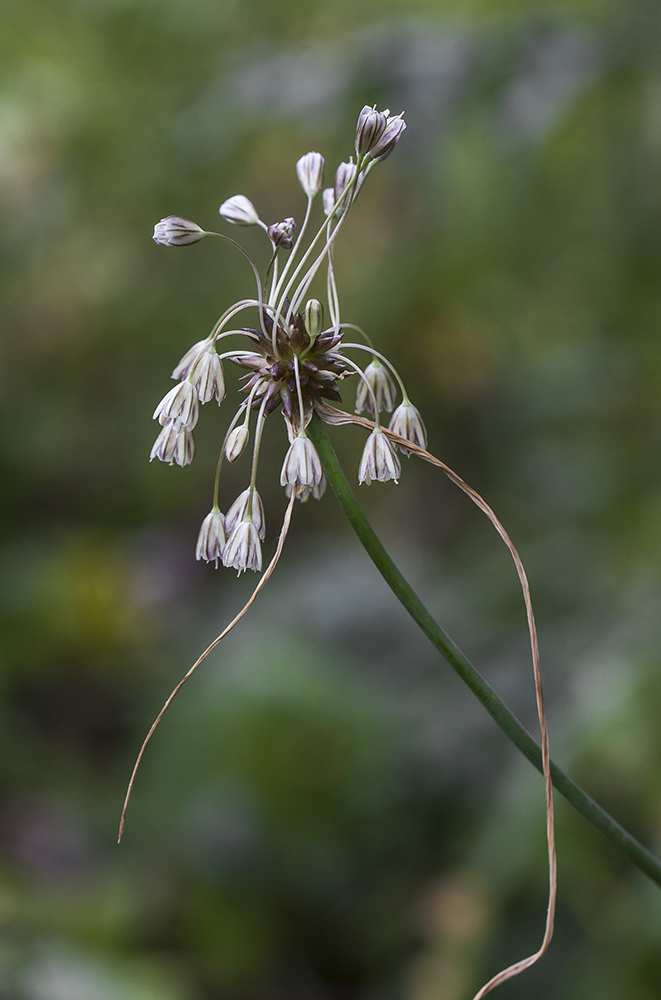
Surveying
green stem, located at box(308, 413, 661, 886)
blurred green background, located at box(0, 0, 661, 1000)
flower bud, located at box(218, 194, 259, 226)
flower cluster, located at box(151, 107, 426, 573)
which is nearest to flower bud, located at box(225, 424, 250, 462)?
flower cluster, located at box(151, 107, 426, 573)

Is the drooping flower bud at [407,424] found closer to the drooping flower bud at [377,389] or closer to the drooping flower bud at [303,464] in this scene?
the drooping flower bud at [377,389]

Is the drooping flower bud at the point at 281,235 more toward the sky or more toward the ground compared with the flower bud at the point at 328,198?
more toward the ground

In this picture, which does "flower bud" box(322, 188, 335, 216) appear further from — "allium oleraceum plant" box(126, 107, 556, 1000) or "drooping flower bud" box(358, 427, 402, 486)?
"drooping flower bud" box(358, 427, 402, 486)

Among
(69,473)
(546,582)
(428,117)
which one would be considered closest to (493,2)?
(428,117)

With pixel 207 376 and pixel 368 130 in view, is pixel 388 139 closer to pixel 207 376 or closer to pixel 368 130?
pixel 368 130

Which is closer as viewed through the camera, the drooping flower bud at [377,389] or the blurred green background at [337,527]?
the drooping flower bud at [377,389]

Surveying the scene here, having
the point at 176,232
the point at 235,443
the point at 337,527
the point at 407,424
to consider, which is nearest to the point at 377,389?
the point at 407,424

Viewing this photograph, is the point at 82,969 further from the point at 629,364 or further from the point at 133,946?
the point at 629,364

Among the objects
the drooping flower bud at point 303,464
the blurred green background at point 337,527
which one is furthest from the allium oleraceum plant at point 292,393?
the blurred green background at point 337,527
